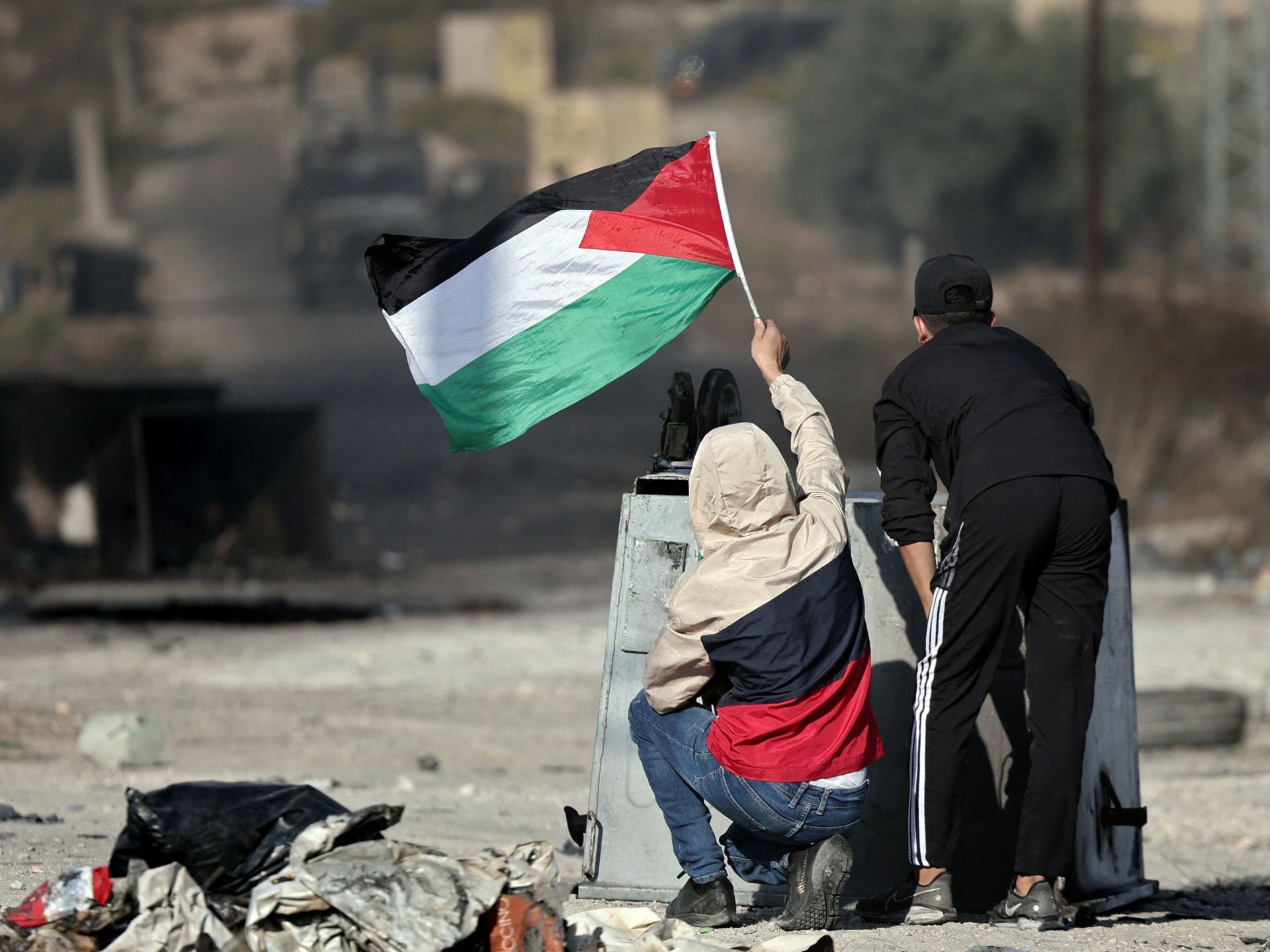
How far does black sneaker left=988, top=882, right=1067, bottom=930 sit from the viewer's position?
4.23 meters

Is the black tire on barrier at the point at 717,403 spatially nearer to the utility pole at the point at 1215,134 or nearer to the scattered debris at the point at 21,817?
the scattered debris at the point at 21,817

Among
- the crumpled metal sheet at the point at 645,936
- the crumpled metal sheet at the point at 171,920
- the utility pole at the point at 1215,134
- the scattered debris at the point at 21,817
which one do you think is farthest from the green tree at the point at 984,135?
the crumpled metal sheet at the point at 171,920

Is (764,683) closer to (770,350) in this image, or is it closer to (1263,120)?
(770,350)

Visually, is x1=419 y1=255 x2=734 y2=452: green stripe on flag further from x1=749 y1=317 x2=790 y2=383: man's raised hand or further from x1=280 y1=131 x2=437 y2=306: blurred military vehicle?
x1=280 y1=131 x2=437 y2=306: blurred military vehicle

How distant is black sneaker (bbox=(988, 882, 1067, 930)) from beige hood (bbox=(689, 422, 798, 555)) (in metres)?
1.20

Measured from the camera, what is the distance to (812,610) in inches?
153

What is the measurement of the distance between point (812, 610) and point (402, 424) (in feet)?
72.7

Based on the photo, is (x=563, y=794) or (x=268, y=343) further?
(x=268, y=343)

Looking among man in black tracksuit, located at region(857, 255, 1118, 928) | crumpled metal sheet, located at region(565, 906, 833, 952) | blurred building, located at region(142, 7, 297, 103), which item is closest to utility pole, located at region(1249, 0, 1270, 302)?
man in black tracksuit, located at region(857, 255, 1118, 928)

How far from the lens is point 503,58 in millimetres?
Answer: 48719

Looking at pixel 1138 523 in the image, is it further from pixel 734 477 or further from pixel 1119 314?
pixel 734 477

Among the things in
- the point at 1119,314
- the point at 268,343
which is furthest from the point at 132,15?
the point at 1119,314

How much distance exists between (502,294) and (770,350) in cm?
102

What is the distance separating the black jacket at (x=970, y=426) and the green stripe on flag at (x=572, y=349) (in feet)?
2.97
